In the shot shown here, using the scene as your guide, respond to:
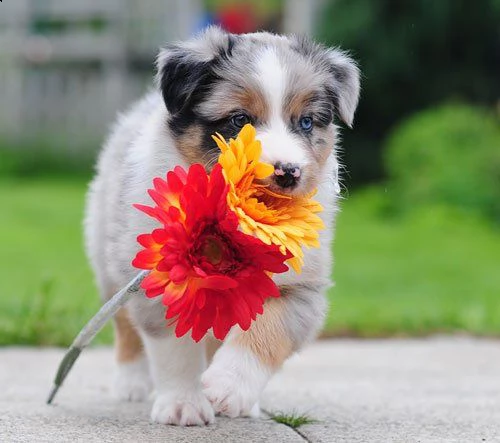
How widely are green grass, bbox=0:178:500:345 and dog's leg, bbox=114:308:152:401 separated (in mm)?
1349

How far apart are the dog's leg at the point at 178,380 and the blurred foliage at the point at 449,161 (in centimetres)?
946

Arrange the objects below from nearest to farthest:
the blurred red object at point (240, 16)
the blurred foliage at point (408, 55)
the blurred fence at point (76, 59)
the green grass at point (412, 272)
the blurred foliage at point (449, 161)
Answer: the green grass at point (412, 272), the blurred foliage at point (449, 161), the blurred foliage at point (408, 55), the blurred fence at point (76, 59), the blurred red object at point (240, 16)

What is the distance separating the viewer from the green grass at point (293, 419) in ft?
13.2

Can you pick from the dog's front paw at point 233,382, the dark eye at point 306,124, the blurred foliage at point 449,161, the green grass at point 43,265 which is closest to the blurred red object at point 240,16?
the green grass at point 43,265

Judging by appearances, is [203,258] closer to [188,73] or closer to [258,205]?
[258,205]

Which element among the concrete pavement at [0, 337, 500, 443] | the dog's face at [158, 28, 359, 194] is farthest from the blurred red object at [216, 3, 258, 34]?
the dog's face at [158, 28, 359, 194]

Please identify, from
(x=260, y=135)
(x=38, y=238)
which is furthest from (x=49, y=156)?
(x=260, y=135)

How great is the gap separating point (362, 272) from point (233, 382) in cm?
703

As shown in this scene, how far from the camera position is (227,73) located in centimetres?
398

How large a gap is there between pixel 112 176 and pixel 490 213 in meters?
9.10

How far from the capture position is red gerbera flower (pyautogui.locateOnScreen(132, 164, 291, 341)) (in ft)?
10.9

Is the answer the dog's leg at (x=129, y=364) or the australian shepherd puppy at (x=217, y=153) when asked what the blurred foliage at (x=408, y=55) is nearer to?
the dog's leg at (x=129, y=364)

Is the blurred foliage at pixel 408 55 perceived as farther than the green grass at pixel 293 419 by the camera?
Yes

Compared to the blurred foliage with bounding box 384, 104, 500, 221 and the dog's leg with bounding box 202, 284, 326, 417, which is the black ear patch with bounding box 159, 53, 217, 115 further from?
the blurred foliage with bounding box 384, 104, 500, 221
